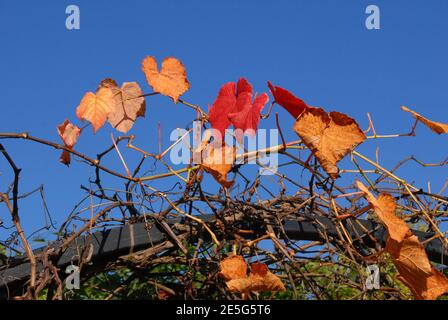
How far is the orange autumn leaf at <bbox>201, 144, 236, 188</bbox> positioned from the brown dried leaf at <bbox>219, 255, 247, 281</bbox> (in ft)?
0.57

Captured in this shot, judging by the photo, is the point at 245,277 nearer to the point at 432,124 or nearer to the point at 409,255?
the point at 409,255

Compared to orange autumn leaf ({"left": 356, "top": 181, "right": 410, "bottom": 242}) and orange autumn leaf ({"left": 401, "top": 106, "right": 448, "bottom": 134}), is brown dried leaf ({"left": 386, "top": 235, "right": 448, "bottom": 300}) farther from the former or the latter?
orange autumn leaf ({"left": 401, "top": 106, "right": 448, "bottom": 134})

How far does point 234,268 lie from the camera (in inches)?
60.4

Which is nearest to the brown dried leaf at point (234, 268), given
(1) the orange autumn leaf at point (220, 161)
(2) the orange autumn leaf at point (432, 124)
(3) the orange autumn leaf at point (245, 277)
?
(3) the orange autumn leaf at point (245, 277)

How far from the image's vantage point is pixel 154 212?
1.76 metres

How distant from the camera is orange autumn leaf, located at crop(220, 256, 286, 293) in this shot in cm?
151

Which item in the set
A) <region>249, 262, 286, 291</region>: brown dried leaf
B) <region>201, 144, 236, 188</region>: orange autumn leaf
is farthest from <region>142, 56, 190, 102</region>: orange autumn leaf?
<region>249, 262, 286, 291</region>: brown dried leaf

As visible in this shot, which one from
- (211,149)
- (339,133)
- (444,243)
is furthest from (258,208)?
(444,243)

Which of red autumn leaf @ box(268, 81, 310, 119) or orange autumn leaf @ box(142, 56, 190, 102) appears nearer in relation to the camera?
red autumn leaf @ box(268, 81, 310, 119)

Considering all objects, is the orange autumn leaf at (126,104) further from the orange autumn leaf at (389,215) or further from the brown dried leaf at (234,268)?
the orange autumn leaf at (389,215)

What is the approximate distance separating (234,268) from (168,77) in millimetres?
511

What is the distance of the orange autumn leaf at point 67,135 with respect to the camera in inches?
67.5

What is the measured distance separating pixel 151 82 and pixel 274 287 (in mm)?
590

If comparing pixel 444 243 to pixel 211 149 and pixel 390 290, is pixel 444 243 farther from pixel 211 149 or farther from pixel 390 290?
pixel 211 149
